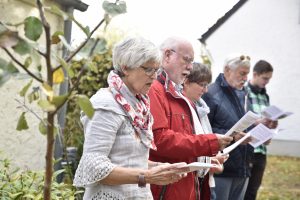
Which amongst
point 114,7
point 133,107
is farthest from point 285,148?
point 114,7

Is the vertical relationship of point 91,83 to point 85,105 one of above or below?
above

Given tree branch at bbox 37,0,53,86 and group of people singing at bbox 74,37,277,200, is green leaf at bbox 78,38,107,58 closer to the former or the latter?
tree branch at bbox 37,0,53,86

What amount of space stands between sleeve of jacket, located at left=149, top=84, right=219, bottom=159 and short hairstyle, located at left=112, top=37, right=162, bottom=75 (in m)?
0.49

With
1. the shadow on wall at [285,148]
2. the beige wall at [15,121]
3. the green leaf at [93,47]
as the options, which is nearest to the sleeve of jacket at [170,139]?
the green leaf at [93,47]

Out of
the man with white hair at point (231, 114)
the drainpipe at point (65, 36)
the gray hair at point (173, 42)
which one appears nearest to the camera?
the gray hair at point (173, 42)

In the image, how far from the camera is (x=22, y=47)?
1.17 m

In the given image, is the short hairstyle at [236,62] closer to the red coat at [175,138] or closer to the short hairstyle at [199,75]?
the short hairstyle at [199,75]

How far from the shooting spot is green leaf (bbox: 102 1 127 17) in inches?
54.3

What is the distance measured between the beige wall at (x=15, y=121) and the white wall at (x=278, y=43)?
12.6 m

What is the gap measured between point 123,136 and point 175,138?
551mm

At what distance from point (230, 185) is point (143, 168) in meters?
1.99

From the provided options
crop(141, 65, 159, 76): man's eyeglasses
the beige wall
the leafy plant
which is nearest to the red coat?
crop(141, 65, 159, 76): man's eyeglasses

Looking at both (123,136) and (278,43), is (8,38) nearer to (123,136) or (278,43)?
(123,136)

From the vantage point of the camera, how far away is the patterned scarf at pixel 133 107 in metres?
2.27
